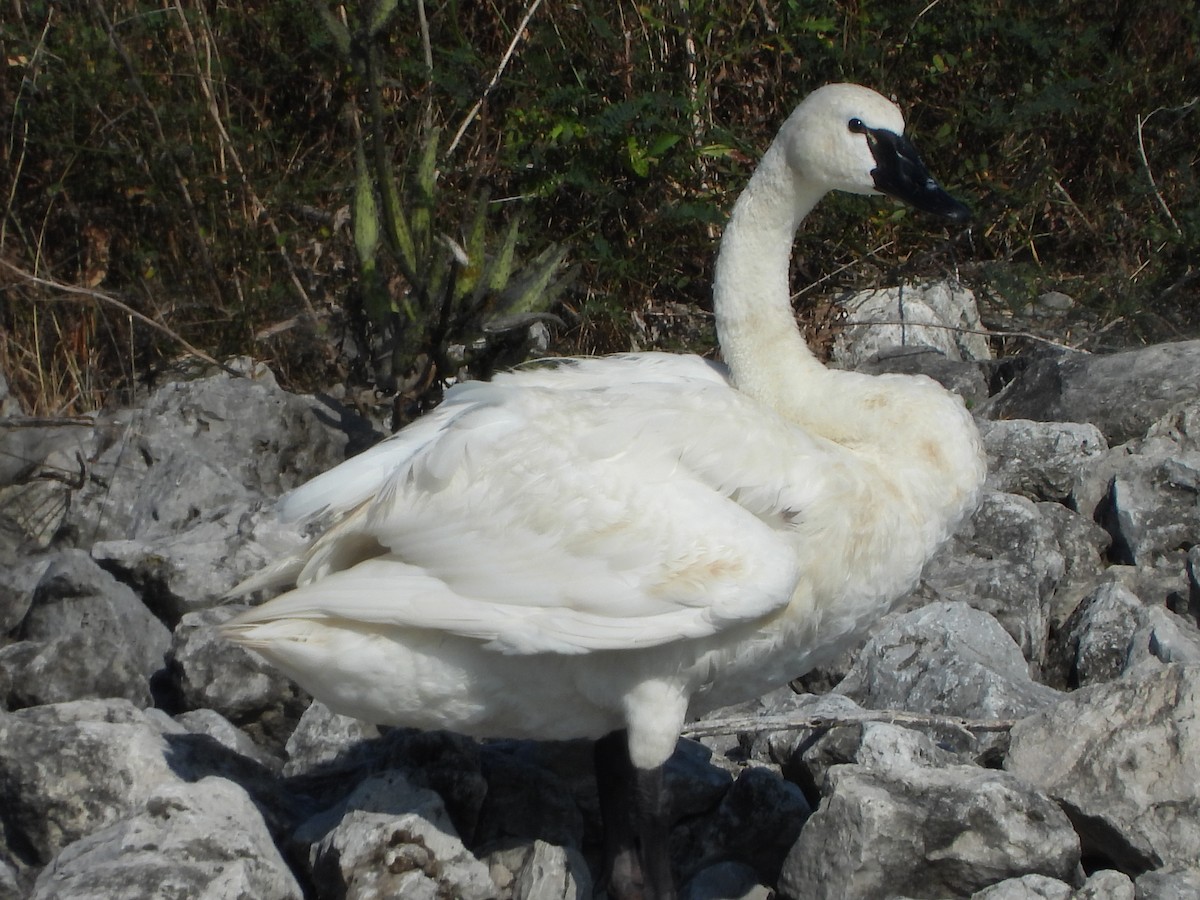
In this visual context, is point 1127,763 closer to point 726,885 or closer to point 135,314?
point 726,885

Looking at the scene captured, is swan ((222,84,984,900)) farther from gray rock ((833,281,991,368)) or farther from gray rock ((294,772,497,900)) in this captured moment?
gray rock ((833,281,991,368))

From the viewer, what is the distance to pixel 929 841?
343 cm

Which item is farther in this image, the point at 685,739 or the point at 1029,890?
the point at 685,739

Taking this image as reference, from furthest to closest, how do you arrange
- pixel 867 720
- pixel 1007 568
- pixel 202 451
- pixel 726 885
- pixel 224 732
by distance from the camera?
pixel 202 451 → pixel 1007 568 → pixel 224 732 → pixel 867 720 → pixel 726 885

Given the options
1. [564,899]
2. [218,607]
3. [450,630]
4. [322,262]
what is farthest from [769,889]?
[322,262]

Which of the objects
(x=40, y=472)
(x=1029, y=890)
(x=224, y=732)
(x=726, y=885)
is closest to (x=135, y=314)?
(x=40, y=472)

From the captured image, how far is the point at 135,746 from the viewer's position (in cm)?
382

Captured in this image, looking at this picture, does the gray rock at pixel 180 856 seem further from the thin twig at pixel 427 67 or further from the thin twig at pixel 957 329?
the thin twig at pixel 957 329

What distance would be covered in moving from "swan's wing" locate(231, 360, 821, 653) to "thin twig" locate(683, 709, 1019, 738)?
2.17 ft

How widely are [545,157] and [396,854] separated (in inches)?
172

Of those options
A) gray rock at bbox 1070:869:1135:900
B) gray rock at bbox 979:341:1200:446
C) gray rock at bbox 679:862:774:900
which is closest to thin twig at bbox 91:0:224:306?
gray rock at bbox 979:341:1200:446

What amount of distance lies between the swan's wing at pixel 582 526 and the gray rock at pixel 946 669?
100 cm

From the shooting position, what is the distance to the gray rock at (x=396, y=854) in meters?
3.49

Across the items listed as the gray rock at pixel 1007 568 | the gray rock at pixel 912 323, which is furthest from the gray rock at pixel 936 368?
the gray rock at pixel 1007 568
